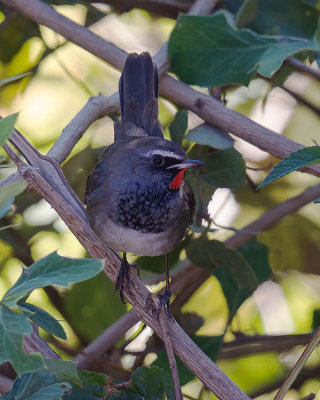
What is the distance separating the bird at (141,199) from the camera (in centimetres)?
249

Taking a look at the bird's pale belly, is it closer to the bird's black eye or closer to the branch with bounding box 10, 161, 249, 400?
the branch with bounding box 10, 161, 249, 400

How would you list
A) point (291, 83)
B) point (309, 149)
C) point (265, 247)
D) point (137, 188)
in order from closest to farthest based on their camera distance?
1. point (309, 149)
2. point (137, 188)
3. point (265, 247)
4. point (291, 83)

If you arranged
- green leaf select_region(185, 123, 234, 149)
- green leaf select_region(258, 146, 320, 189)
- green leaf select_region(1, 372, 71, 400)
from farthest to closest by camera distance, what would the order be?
green leaf select_region(185, 123, 234, 149) → green leaf select_region(258, 146, 320, 189) → green leaf select_region(1, 372, 71, 400)

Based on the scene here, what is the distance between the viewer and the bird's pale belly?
8.07 ft

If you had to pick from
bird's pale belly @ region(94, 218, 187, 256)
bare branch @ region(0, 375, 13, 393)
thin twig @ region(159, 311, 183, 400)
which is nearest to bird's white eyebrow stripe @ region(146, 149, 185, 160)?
bird's pale belly @ region(94, 218, 187, 256)

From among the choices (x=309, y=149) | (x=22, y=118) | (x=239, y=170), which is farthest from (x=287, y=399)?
(x=22, y=118)

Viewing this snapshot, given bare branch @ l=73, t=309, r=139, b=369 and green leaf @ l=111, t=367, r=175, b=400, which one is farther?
bare branch @ l=73, t=309, r=139, b=369

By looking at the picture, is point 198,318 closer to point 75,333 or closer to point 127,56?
point 75,333

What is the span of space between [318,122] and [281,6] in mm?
661

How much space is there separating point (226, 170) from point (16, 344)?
5.26ft

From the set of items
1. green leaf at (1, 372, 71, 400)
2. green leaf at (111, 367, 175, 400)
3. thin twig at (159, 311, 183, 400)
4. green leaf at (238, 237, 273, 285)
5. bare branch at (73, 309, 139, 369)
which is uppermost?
green leaf at (1, 372, 71, 400)

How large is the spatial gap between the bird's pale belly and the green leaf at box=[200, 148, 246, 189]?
34cm

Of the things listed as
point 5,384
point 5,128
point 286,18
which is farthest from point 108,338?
point 286,18

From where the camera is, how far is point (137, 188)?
258 cm
